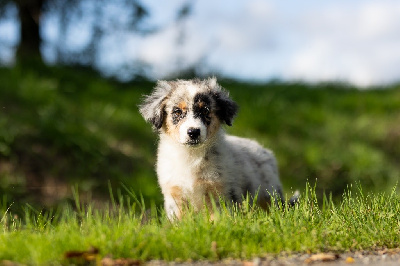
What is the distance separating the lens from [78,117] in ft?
40.1

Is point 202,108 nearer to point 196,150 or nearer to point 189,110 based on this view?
point 189,110

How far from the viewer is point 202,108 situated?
5.88 meters

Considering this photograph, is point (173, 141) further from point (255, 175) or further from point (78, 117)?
point (78, 117)

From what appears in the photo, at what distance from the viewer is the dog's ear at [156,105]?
614 centimetres

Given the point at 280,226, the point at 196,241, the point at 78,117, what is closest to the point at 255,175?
the point at 280,226

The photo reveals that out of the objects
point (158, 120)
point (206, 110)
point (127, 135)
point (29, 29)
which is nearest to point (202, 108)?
point (206, 110)

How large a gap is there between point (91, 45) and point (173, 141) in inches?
393

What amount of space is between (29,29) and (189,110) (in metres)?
11.0

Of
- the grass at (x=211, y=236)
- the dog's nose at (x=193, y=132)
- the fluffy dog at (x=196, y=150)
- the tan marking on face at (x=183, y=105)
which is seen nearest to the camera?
the grass at (x=211, y=236)

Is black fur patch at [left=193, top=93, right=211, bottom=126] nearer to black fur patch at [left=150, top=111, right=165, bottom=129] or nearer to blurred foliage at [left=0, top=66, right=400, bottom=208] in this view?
black fur patch at [left=150, top=111, right=165, bottom=129]

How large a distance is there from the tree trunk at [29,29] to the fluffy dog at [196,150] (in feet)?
30.9

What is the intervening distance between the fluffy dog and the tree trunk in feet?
30.9

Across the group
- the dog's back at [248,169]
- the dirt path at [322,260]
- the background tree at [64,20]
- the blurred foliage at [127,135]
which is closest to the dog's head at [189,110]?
the dog's back at [248,169]

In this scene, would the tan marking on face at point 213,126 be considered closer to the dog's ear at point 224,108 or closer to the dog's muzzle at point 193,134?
the dog's ear at point 224,108
